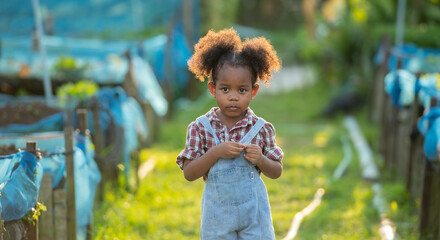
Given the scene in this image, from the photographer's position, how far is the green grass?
550 centimetres

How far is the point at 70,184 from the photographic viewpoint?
3.96 m

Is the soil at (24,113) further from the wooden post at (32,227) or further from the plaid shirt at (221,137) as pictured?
the plaid shirt at (221,137)

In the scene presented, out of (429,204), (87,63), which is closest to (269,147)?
(429,204)

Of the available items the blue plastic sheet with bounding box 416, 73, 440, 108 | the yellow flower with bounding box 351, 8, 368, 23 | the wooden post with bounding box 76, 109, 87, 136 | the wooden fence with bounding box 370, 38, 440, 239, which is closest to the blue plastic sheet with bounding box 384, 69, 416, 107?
the wooden fence with bounding box 370, 38, 440, 239

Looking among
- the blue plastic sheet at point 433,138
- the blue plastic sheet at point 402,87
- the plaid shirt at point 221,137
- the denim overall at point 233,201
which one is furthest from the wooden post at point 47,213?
the blue plastic sheet at point 402,87

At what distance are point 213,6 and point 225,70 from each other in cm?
1342

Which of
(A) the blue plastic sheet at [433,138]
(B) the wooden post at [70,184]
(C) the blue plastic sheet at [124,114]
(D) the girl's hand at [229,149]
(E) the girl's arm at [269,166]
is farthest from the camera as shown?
(C) the blue plastic sheet at [124,114]

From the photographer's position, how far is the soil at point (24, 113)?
5.70 metres

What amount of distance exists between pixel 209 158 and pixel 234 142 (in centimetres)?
16

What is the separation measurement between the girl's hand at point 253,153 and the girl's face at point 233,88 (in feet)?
0.72

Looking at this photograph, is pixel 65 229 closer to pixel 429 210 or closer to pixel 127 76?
pixel 429 210

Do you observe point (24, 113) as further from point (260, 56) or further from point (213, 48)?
point (260, 56)

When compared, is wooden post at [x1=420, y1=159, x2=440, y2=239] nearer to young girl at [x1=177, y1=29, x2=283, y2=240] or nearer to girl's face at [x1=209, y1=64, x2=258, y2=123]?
young girl at [x1=177, y1=29, x2=283, y2=240]

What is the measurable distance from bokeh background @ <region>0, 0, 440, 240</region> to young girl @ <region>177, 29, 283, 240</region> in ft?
3.53
